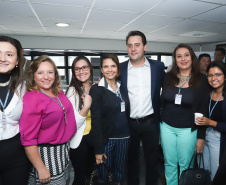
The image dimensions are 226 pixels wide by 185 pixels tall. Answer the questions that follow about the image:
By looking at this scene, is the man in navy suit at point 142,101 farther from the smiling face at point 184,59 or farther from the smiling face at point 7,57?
the smiling face at point 7,57

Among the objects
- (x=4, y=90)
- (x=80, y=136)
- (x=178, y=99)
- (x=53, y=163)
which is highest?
(x=4, y=90)

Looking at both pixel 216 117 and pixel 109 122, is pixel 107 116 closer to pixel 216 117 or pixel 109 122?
pixel 109 122

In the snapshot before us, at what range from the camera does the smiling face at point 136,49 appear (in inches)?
75.8

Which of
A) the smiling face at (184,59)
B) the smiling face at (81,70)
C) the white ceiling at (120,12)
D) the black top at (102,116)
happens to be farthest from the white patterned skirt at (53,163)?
the white ceiling at (120,12)

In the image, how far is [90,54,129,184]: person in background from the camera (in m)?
1.56

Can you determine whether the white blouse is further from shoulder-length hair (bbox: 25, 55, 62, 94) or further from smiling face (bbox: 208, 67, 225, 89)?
smiling face (bbox: 208, 67, 225, 89)

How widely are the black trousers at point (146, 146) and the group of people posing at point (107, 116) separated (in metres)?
0.01

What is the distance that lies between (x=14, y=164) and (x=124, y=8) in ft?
9.76

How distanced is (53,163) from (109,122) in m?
0.61

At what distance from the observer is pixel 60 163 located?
1321 mm

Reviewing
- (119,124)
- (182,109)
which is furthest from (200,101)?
(119,124)

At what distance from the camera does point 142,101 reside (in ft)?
6.16

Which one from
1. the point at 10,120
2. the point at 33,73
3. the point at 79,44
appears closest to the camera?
the point at 10,120

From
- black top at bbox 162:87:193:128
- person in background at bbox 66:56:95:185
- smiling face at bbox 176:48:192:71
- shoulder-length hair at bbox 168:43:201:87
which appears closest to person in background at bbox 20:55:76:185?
person in background at bbox 66:56:95:185
